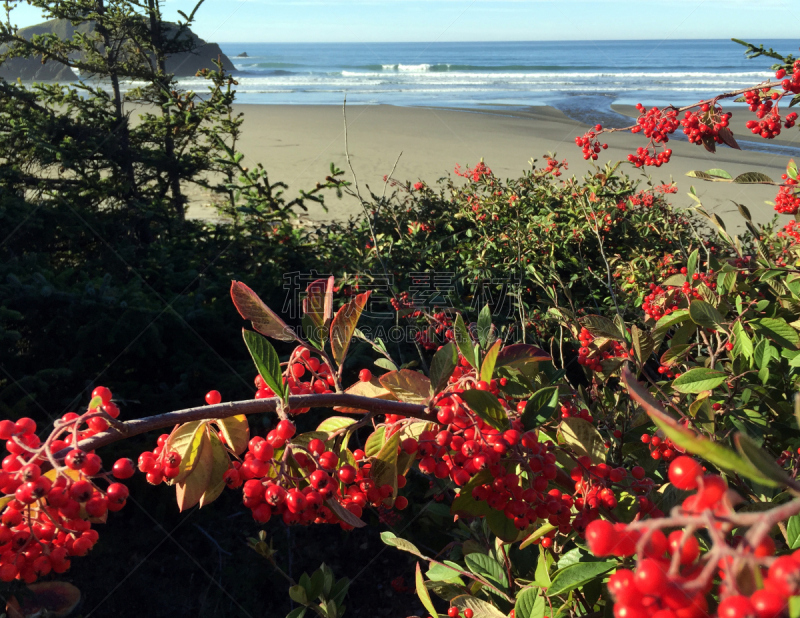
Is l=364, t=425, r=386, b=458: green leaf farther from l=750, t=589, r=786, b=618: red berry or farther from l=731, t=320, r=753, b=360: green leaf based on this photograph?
l=731, t=320, r=753, b=360: green leaf

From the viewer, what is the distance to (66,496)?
0.71 m

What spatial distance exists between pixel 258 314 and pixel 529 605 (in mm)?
776

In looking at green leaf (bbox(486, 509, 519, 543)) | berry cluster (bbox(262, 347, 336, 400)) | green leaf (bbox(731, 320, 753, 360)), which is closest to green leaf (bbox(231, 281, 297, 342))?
berry cluster (bbox(262, 347, 336, 400))

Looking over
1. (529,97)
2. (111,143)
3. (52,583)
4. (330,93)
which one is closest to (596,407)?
(52,583)

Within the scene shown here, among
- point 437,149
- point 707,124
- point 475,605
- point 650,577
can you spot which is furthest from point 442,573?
point 437,149

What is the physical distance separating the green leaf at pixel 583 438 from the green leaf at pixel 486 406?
257 millimetres

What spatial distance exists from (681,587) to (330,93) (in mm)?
26886

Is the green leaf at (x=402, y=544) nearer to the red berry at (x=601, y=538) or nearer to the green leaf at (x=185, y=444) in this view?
the green leaf at (x=185, y=444)

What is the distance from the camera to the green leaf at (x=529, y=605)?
3.46 feet

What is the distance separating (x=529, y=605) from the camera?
1071mm

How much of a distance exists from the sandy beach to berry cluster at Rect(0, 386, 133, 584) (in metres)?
6.92

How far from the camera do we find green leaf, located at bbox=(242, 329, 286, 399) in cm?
81

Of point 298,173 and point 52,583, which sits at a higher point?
point 298,173

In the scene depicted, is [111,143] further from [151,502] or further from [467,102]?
[467,102]
